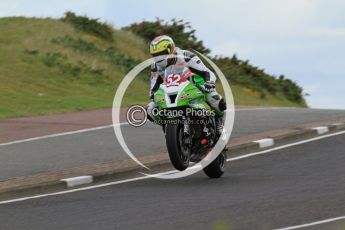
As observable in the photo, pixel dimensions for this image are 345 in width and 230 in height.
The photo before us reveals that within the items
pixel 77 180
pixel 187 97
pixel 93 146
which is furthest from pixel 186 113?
pixel 93 146

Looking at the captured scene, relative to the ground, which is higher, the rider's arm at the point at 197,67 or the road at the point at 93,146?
the rider's arm at the point at 197,67

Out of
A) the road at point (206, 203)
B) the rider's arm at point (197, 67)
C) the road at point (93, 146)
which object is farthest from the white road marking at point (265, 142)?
Result: the rider's arm at point (197, 67)

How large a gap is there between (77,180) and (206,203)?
282 cm

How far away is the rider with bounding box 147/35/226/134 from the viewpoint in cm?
1284

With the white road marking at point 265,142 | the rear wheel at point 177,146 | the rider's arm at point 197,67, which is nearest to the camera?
the rear wheel at point 177,146

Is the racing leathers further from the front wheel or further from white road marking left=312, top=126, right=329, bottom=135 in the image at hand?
white road marking left=312, top=126, right=329, bottom=135

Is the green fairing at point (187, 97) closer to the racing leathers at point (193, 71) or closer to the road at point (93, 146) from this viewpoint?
the racing leathers at point (193, 71)

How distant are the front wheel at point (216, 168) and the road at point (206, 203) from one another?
→ 16cm

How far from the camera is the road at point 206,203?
9.79 metres

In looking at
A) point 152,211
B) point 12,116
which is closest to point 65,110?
point 12,116

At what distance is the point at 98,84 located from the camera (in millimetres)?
32219

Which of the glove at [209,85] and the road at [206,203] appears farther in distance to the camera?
the glove at [209,85]

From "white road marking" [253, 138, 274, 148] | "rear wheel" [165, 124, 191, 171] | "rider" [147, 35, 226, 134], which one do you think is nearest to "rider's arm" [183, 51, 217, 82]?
"rider" [147, 35, 226, 134]

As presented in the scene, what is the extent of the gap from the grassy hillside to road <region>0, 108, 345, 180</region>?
197 inches
